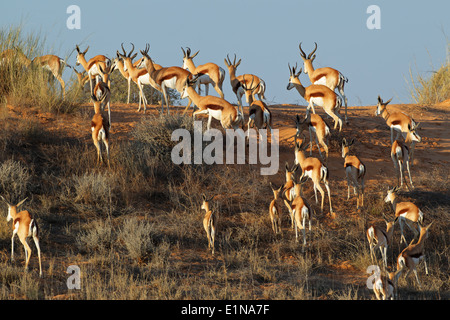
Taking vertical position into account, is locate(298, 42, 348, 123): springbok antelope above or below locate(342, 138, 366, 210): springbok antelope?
above

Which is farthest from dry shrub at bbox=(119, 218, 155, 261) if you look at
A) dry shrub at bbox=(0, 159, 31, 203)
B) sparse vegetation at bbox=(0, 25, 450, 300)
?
dry shrub at bbox=(0, 159, 31, 203)

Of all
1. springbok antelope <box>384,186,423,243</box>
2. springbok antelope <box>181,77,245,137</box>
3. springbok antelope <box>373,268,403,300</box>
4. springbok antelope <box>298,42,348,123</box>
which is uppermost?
springbok antelope <box>298,42,348,123</box>

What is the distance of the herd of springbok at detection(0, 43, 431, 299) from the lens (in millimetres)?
9046

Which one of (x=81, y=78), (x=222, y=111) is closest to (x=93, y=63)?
(x=81, y=78)

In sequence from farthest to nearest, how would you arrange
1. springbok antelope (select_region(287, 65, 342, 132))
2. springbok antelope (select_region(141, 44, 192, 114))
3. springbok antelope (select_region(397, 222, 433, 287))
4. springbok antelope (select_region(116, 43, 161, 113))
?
1. springbok antelope (select_region(116, 43, 161, 113))
2. springbok antelope (select_region(141, 44, 192, 114))
3. springbok antelope (select_region(287, 65, 342, 132))
4. springbok antelope (select_region(397, 222, 433, 287))

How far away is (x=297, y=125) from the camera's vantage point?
13.0 m

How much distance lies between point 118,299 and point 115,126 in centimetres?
753

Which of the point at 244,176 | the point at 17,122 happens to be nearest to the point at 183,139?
the point at 244,176

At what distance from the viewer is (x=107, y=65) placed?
17062mm

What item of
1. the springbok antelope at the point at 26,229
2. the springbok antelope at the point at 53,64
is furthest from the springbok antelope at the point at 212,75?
the springbok antelope at the point at 26,229

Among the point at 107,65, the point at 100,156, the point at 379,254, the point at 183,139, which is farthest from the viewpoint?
the point at 107,65

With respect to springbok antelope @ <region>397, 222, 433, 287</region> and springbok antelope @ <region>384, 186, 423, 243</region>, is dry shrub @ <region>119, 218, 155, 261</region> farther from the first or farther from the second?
springbok antelope @ <region>384, 186, 423, 243</region>

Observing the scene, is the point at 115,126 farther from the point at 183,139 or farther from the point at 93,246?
the point at 93,246

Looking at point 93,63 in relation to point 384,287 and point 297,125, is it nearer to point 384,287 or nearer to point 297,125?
point 297,125
